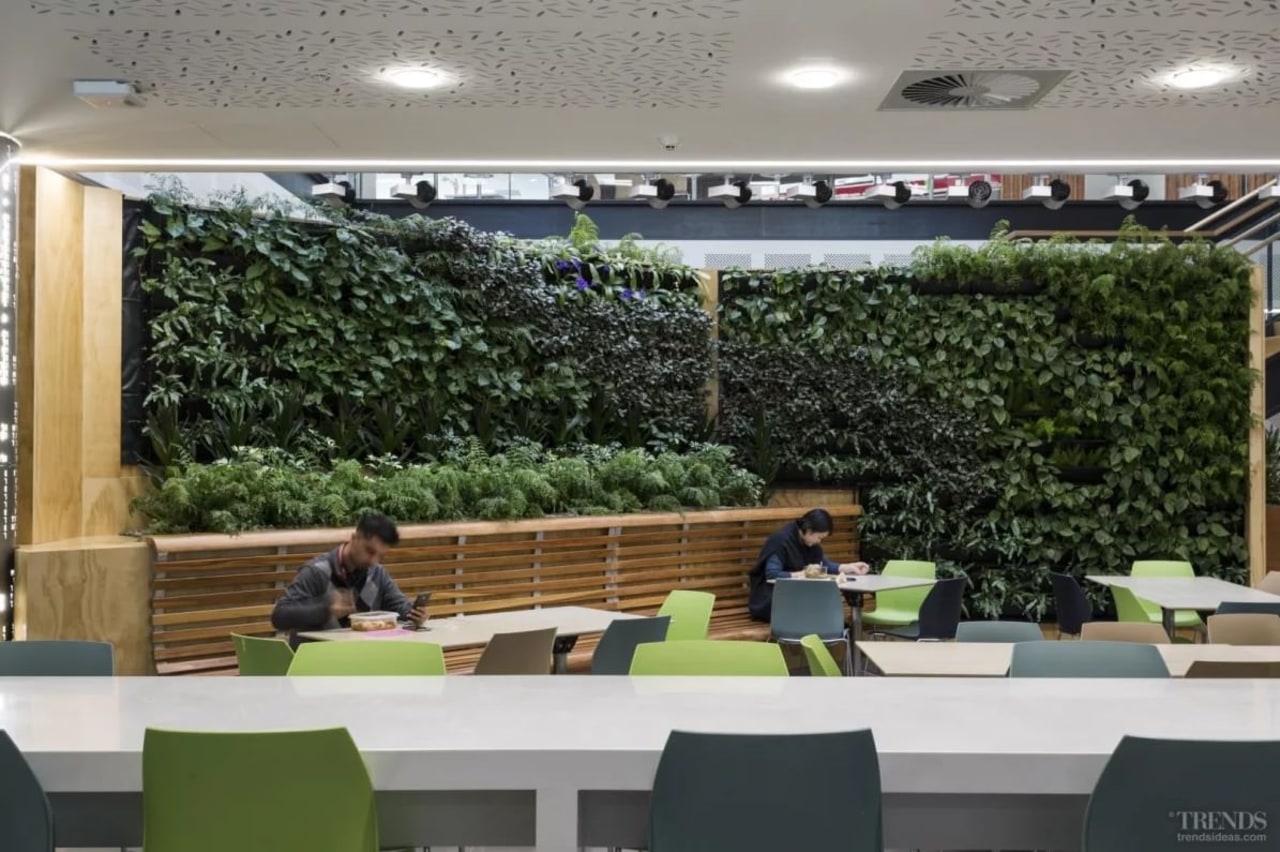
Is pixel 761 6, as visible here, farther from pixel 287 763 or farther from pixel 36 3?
pixel 287 763

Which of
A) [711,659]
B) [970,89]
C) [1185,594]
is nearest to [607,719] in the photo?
[711,659]

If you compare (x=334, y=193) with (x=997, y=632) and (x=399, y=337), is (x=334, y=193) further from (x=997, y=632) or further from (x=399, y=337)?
(x=997, y=632)

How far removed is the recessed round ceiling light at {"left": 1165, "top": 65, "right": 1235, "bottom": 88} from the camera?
6.25m

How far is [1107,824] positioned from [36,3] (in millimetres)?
5214

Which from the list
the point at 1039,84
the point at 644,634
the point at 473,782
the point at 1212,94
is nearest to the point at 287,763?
the point at 473,782

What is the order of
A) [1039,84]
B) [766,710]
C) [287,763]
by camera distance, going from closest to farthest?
[287,763], [766,710], [1039,84]

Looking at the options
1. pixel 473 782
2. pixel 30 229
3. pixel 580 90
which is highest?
pixel 580 90

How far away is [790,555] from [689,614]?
254 centimetres

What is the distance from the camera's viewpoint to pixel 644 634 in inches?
207

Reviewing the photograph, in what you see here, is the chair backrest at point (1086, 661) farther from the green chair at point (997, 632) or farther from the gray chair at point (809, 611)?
the gray chair at point (809, 611)

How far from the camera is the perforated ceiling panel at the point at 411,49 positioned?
543 cm

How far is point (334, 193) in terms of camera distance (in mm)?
9328

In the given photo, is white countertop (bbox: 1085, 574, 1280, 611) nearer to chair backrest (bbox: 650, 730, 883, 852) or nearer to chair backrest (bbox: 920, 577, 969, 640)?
chair backrest (bbox: 920, 577, 969, 640)

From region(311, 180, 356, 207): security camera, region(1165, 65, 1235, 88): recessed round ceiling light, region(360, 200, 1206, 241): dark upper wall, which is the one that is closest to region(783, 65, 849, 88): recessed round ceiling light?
region(1165, 65, 1235, 88): recessed round ceiling light
